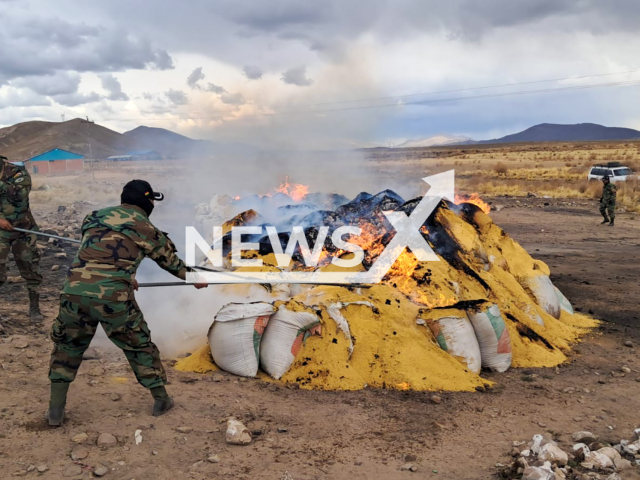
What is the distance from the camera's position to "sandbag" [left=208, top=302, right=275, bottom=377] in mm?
4004

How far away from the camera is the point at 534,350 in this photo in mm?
4695

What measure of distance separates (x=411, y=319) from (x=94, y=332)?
2706 millimetres

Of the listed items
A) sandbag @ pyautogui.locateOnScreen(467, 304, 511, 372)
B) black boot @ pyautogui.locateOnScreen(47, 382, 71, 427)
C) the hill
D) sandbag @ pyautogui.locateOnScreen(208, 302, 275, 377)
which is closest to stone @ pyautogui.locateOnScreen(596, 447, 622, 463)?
sandbag @ pyautogui.locateOnScreen(467, 304, 511, 372)

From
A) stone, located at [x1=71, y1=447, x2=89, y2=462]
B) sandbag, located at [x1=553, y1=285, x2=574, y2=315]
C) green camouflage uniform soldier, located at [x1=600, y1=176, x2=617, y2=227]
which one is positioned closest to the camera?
stone, located at [x1=71, y1=447, x2=89, y2=462]

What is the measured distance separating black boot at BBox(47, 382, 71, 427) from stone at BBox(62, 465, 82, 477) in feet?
1.52

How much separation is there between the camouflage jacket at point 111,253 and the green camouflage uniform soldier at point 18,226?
235 cm

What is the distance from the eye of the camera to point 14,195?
4.85 m

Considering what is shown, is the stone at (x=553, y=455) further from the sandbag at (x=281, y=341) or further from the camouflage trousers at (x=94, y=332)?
the camouflage trousers at (x=94, y=332)

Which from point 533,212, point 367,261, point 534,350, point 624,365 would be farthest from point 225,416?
point 533,212

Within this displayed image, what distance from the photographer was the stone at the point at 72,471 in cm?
258

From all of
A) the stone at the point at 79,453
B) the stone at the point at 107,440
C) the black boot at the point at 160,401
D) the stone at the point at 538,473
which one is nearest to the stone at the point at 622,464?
the stone at the point at 538,473

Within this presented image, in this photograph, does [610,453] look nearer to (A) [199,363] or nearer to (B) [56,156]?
(A) [199,363]

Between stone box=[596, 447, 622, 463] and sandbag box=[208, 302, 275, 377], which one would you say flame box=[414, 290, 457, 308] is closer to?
sandbag box=[208, 302, 275, 377]

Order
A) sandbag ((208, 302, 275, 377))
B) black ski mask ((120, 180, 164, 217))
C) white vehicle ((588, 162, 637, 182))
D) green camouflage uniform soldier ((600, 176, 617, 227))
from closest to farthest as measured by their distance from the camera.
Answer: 1. black ski mask ((120, 180, 164, 217))
2. sandbag ((208, 302, 275, 377))
3. green camouflage uniform soldier ((600, 176, 617, 227))
4. white vehicle ((588, 162, 637, 182))
